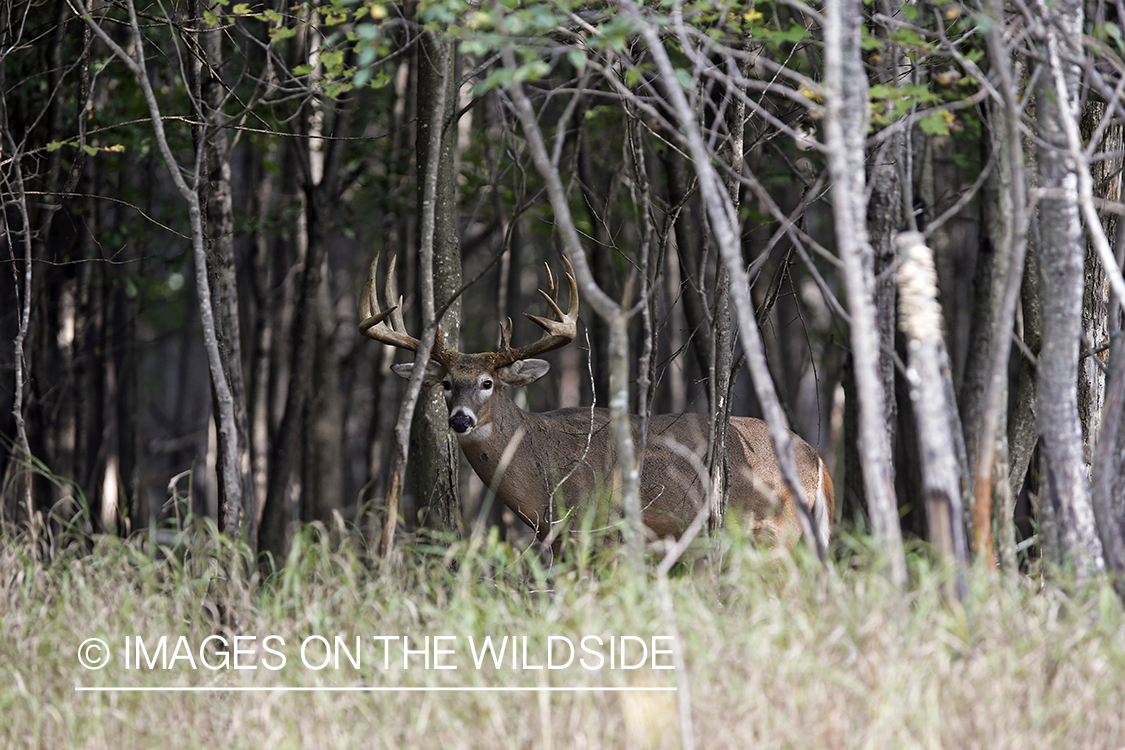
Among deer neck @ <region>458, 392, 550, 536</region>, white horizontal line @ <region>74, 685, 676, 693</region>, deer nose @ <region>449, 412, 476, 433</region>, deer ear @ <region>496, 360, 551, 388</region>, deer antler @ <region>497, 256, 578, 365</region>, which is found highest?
deer antler @ <region>497, 256, 578, 365</region>

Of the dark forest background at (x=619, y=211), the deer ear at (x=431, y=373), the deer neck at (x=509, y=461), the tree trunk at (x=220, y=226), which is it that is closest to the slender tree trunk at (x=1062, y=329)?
the dark forest background at (x=619, y=211)

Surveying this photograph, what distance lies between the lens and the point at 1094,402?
19.0 feet

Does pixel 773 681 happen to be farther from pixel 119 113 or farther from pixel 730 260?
pixel 119 113

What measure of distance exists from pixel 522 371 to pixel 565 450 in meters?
0.63

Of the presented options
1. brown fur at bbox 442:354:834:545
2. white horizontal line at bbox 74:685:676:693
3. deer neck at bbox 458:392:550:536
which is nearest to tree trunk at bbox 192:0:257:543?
brown fur at bbox 442:354:834:545

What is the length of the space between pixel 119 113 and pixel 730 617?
743 cm

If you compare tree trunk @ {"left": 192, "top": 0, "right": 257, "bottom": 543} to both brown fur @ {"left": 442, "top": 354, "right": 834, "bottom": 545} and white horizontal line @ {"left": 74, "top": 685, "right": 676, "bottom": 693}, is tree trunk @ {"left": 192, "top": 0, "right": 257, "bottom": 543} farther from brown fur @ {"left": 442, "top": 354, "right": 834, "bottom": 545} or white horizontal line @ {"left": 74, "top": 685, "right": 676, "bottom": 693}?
white horizontal line @ {"left": 74, "top": 685, "right": 676, "bottom": 693}

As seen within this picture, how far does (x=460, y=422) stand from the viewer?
6.82 metres

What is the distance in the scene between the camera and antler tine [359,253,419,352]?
267 inches

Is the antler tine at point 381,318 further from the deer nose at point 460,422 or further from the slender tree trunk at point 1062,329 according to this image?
the slender tree trunk at point 1062,329

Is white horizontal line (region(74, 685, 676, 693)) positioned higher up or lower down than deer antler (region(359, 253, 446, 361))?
lower down

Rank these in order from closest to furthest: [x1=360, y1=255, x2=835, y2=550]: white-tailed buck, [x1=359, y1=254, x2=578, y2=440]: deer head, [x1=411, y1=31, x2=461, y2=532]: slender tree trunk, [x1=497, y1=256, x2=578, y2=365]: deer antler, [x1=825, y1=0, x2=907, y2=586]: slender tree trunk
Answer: [x1=825, y1=0, x2=907, y2=586]: slender tree trunk
[x1=411, y1=31, x2=461, y2=532]: slender tree trunk
[x1=359, y1=254, x2=578, y2=440]: deer head
[x1=360, y1=255, x2=835, y2=550]: white-tailed buck
[x1=497, y1=256, x2=578, y2=365]: deer antler

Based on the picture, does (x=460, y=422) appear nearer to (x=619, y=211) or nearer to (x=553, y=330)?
(x=553, y=330)

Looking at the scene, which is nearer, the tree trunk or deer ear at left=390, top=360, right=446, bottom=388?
the tree trunk
